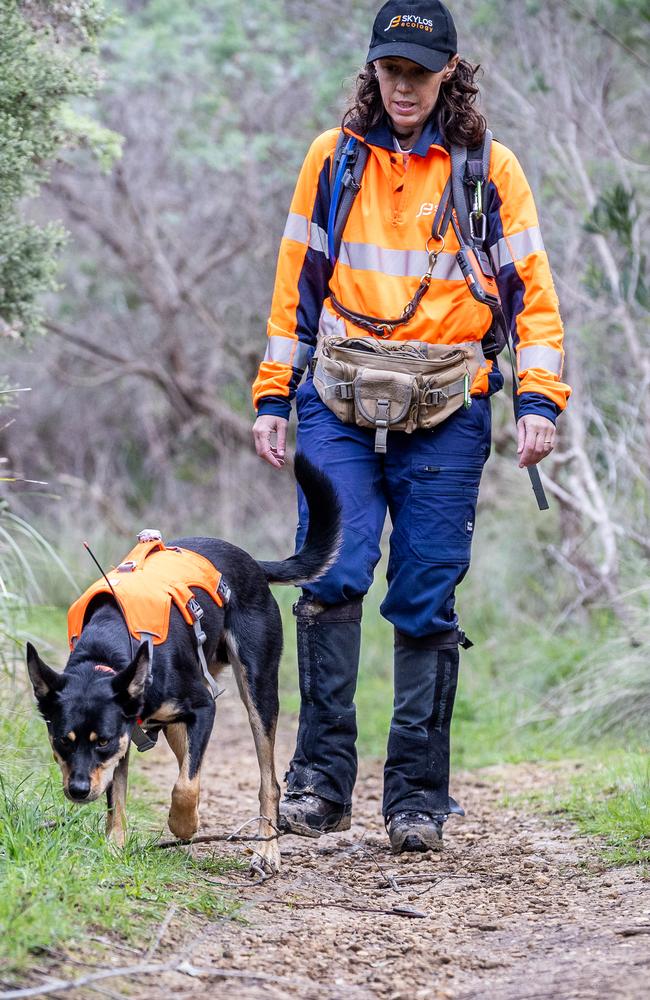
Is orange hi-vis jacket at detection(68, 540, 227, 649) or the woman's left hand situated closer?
orange hi-vis jacket at detection(68, 540, 227, 649)

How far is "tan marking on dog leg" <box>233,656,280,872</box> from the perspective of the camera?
3.92 meters

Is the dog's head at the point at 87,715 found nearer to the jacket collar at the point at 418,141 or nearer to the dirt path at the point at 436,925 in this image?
the dirt path at the point at 436,925

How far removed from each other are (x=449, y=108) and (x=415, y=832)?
2.45 metres

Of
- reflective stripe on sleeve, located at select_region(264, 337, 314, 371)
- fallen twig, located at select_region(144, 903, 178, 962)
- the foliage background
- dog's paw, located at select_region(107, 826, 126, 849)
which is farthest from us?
the foliage background

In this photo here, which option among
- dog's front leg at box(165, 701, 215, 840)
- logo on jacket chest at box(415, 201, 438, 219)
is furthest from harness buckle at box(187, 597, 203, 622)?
logo on jacket chest at box(415, 201, 438, 219)

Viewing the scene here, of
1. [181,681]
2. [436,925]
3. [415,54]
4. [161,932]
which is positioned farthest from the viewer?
[415,54]

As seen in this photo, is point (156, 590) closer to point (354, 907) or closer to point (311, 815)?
point (311, 815)

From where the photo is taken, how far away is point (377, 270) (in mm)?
4105

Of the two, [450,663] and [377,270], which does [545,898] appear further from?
[377,270]

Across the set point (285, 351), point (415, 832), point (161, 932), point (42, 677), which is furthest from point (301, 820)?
point (285, 351)

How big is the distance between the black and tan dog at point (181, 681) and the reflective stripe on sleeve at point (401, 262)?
2.29 ft

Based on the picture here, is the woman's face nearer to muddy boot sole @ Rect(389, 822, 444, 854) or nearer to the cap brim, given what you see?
the cap brim

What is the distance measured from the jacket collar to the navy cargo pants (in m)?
0.85

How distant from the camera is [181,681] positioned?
12.4 ft
